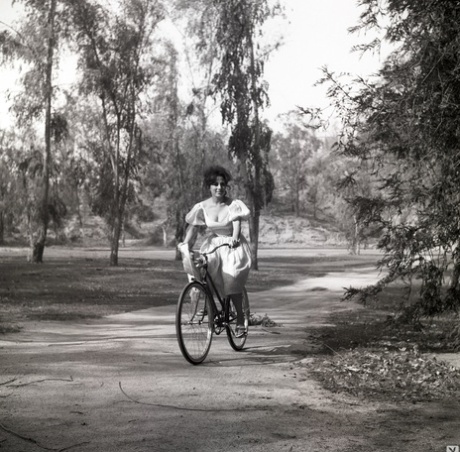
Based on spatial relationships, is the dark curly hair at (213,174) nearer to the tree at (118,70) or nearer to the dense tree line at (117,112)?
the dense tree line at (117,112)

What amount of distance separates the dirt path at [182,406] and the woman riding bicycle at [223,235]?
79cm

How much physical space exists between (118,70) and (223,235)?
21.2 m

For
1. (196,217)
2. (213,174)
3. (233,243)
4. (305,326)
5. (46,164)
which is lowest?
(305,326)

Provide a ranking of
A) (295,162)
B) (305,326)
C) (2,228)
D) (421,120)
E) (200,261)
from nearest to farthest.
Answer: (200,261) < (421,120) < (305,326) < (2,228) < (295,162)

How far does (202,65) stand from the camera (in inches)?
946

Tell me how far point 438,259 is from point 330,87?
2389mm

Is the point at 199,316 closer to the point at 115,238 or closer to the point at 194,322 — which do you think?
the point at 194,322

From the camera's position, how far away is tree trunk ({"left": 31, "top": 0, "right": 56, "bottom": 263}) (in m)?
23.1

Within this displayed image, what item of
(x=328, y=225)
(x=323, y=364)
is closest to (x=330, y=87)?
(x=323, y=364)

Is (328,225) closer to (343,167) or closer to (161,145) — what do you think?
(343,167)

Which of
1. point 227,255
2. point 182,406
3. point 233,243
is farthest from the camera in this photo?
point 227,255

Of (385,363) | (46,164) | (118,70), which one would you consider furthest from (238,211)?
(118,70)

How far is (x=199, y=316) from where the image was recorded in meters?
5.73

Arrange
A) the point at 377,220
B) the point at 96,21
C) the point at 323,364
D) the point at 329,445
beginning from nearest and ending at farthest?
the point at 329,445 → the point at 323,364 → the point at 377,220 → the point at 96,21
